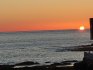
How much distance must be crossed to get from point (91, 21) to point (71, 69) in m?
11.7

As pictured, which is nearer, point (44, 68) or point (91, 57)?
point (91, 57)

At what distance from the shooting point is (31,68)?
48.1 m

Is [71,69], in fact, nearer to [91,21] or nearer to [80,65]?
[80,65]

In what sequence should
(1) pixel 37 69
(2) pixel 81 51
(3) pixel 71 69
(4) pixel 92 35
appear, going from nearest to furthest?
(4) pixel 92 35, (3) pixel 71 69, (1) pixel 37 69, (2) pixel 81 51

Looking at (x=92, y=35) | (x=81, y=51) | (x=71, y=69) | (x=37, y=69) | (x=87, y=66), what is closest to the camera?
(x=92, y=35)

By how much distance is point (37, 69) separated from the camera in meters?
48.0

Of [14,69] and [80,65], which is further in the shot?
[14,69]

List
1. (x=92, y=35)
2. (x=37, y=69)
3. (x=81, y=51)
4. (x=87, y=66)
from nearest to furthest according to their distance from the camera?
(x=92, y=35)
(x=87, y=66)
(x=37, y=69)
(x=81, y=51)

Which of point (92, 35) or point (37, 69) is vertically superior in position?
point (92, 35)

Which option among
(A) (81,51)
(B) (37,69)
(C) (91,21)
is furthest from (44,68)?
(A) (81,51)

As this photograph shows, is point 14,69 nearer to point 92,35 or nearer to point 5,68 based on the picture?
point 5,68

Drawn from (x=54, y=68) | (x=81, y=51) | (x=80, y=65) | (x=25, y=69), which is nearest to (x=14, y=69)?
(x=25, y=69)

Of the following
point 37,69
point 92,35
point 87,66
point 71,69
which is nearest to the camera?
point 92,35

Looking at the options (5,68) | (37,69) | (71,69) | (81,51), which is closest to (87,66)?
(71,69)
